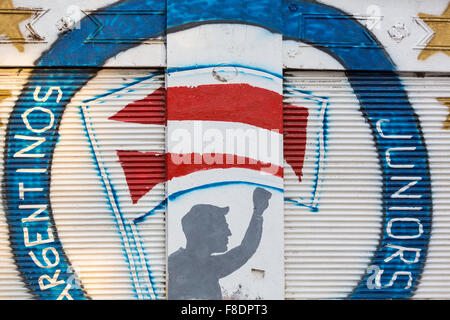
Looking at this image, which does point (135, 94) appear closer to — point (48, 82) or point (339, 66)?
point (48, 82)

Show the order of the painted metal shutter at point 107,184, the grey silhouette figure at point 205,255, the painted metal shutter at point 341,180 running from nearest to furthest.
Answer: the grey silhouette figure at point 205,255, the painted metal shutter at point 107,184, the painted metal shutter at point 341,180

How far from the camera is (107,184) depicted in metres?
5.55

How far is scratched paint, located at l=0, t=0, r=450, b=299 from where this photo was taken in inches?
214

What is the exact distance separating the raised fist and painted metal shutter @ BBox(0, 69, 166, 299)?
98cm

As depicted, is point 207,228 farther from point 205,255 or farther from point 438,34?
point 438,34

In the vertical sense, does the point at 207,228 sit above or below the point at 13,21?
below

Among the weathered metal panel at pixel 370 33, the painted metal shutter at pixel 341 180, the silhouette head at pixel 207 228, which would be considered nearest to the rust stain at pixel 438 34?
the weathered metal panel at pixel 370 33

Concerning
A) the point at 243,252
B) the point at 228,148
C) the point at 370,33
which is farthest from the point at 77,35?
the point at 370,33

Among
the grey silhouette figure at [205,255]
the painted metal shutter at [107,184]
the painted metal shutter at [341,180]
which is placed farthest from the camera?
the painted metal shutter at [341,180]

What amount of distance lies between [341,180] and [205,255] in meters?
1.66

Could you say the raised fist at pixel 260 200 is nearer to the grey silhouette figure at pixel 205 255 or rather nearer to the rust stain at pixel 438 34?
the grey silhouette figure at pixel 205 255

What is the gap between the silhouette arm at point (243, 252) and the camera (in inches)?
212

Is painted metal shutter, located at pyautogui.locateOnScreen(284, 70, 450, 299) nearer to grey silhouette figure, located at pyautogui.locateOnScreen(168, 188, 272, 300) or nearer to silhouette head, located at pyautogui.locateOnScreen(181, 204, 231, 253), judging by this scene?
grey silhouette figure, located at pyautogui.locateOnScreen(168, 188, 272, 300)

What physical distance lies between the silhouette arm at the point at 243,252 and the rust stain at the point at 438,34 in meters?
2.52
